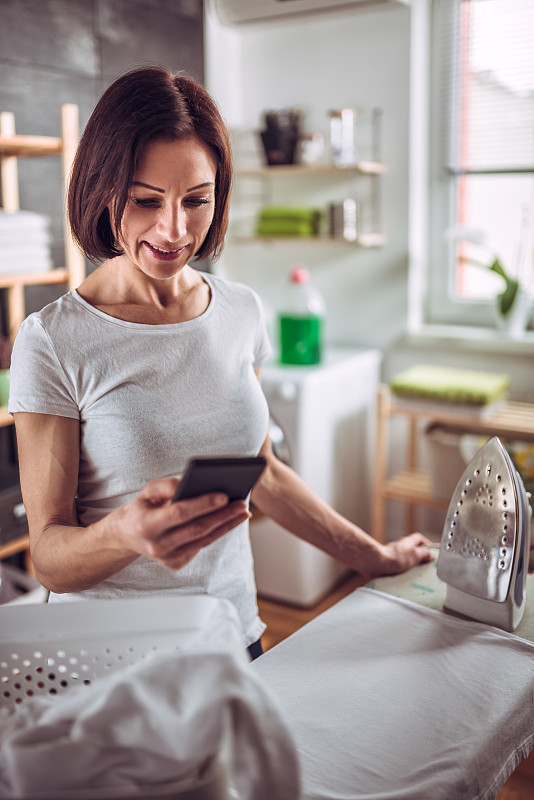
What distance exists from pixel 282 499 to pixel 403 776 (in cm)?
47

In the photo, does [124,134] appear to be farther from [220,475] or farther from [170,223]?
[220,475]

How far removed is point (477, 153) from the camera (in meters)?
2.63

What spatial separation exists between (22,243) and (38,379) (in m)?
1.22

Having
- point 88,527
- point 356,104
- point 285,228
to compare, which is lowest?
point 88,527

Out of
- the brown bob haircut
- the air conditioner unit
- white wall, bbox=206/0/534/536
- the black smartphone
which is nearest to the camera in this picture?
the black smartphone

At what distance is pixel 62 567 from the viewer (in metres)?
0.87

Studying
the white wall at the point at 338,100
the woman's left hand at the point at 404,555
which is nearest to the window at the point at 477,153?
the white wall at the point at 338,100

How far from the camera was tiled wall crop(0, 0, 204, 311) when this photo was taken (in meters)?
2.14

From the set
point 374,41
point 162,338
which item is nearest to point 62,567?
point 162,338

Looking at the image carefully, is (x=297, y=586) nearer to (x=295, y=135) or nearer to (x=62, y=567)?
(x=295, y=135)

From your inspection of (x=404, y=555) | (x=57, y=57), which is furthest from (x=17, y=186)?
(x=404, y=555)

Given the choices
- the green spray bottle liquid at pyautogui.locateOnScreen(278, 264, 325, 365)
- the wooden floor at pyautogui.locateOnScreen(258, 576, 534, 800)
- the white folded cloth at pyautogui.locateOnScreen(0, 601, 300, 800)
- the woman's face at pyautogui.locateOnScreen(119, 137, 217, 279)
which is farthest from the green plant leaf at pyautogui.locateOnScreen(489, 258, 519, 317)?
the white folded cloth at pyautogui.locateOnScreen(0, 601, 300, 800)

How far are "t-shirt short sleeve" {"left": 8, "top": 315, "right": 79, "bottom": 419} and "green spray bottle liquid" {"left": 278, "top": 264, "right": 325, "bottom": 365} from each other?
5.46 ft

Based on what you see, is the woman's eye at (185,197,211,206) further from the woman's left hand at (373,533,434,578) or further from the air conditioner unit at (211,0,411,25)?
the air conditioner unit at (211,0,411,25)
